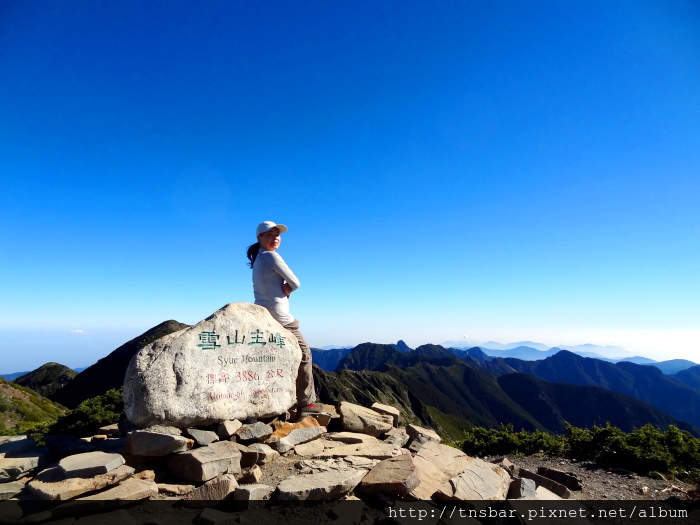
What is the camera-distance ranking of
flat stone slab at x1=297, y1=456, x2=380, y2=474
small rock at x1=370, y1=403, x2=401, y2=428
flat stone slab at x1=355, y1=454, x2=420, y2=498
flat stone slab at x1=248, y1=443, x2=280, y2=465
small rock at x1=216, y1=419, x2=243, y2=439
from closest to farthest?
1. flat stone slab at x1=355, y1=454, x2=420, y2=498
2. flat stone slab at x1=297, y1=456, x2=380, y2=474
3. flat stone slab at x1=248, y1=443, x2=280, y2=465
4. small rock at x1=216, y1=419, x2=243, y2=439
5. small rock at x1=370, y1=403, x2=401, y2=428

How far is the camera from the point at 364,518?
5531mm

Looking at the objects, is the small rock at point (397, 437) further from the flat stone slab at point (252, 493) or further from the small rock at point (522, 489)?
the flat stone slab at point (252, 493)

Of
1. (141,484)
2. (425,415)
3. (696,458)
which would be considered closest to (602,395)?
(425,415)

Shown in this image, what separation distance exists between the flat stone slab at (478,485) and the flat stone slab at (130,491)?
4.72 m

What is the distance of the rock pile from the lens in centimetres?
578

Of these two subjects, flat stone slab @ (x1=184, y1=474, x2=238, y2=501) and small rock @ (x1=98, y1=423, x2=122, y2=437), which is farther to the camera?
small rock @ (x1=98, y1=423, x2=122, y2=437)

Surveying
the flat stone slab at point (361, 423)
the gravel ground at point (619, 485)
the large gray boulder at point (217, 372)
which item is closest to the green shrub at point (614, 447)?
the gravel ground at point (619, 485)

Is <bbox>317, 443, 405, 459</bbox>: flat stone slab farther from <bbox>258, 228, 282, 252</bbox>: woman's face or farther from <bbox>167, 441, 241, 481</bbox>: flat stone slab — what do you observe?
<bbox>258, 228, 282, 252</bbox>: woman's face

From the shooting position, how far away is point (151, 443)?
659cm

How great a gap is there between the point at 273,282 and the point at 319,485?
4.70m

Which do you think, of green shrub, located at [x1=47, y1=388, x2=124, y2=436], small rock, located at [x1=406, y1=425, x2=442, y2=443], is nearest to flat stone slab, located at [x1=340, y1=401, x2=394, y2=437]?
small rock, located at [x1=406, y1=425, x2=442, y2=443]

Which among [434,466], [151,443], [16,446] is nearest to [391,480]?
[434,466]

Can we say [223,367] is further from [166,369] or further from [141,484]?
[141,484]

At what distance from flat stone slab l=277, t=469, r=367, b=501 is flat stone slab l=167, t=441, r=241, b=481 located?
1167mm
